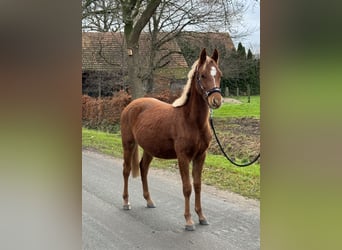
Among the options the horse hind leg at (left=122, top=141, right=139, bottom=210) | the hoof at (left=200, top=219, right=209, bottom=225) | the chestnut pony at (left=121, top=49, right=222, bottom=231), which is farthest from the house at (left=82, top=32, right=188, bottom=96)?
the hoof at (left=200, top=219, right=209, bottom=225)

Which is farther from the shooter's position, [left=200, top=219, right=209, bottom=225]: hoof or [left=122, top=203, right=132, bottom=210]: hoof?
[left=122, top=203, right=132, bottom=210]: hoof

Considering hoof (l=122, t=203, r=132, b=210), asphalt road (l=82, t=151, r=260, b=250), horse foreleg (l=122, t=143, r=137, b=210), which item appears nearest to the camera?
asphalt road (l=82, t=151, r=260, b=250)

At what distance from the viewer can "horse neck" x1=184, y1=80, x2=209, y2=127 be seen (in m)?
1.34

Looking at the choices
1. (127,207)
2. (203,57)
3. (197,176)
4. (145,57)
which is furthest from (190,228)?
(145,57)

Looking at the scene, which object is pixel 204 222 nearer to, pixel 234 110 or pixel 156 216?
→ pixel 156 216

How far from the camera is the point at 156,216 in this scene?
1361mm

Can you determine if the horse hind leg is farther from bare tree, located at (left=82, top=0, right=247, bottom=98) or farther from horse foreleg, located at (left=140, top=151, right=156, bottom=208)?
bare tree, located at (left=82, top=0, right=247, bottom=98)

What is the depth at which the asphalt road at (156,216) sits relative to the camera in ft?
3.83

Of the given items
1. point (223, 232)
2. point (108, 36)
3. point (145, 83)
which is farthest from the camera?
point (145, 83)

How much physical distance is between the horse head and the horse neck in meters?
0.06
